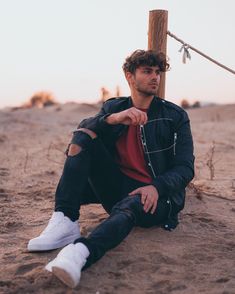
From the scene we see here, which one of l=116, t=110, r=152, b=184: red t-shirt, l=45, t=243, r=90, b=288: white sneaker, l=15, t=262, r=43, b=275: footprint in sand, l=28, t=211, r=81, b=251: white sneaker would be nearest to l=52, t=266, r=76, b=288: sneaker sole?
l=45, t=243, r=90, b=288: white sneaker

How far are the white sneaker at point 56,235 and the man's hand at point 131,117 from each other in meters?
0.75

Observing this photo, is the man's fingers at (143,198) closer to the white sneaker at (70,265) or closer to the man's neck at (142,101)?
the white sneaker at (70,265)

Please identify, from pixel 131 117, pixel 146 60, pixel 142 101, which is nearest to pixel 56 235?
pixel 131 117

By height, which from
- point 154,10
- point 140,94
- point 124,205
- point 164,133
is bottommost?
point 124,205

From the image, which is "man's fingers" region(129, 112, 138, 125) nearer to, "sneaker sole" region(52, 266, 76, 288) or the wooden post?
"sneaker sole" region(52, 266, 76, 288)

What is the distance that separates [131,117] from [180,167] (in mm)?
512

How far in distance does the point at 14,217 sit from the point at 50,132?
9.48 m

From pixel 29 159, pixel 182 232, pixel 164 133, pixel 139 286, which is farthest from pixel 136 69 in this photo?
pixel 29 159

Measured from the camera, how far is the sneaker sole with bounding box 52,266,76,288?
304cm

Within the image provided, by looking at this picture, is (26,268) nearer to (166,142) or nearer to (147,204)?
(147,204)

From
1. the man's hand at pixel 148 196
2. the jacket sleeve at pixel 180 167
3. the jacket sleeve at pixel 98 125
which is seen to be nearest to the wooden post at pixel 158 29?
the jacket sleeve at pixel 180 167

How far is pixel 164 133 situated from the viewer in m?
3.95

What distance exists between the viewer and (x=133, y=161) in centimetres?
391

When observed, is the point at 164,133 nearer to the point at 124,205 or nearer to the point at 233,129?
the point at 124,205
